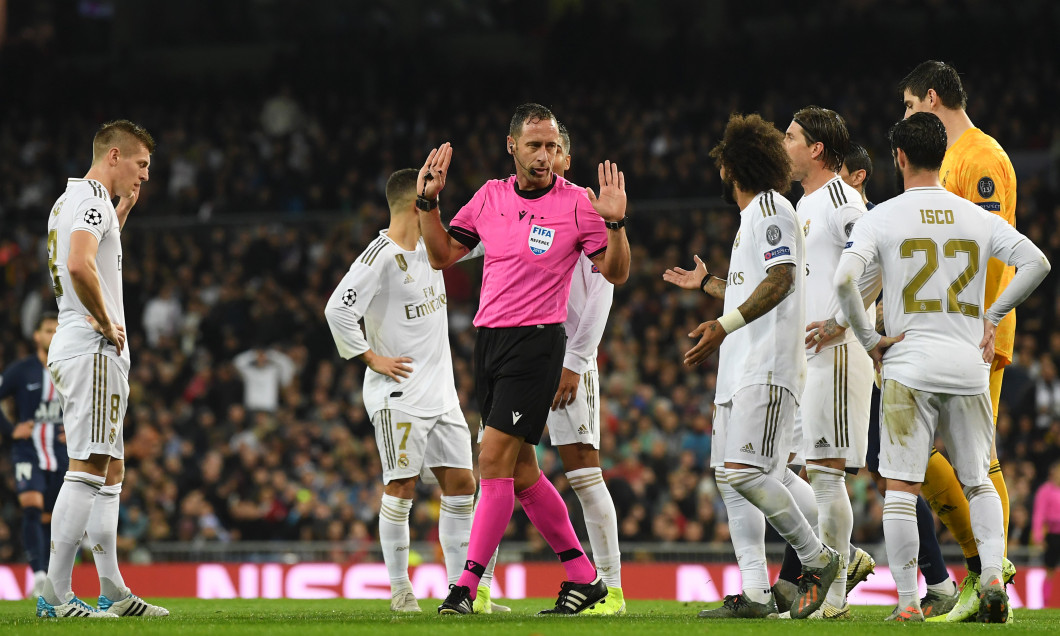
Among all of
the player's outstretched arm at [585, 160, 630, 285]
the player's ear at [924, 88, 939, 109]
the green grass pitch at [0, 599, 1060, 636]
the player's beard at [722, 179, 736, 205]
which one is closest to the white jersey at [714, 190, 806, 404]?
the player's beard at [722, 179, 736, 205]

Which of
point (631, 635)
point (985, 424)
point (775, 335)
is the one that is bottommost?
point (631, 635)

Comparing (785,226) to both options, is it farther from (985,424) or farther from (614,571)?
(614,571)

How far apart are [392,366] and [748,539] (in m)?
A: 2.58

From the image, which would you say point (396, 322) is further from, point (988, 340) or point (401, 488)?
point (988, 340)

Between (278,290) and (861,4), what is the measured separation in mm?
12905

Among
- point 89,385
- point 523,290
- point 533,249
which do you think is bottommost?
point 89,385

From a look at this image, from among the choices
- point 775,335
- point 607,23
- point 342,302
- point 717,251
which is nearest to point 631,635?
point 775,335

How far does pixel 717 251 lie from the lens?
60.0 ft

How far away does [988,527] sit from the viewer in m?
6.20

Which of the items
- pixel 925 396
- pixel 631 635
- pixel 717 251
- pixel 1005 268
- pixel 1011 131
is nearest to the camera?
pixel 631 635

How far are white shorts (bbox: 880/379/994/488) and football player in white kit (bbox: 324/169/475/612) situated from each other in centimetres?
278

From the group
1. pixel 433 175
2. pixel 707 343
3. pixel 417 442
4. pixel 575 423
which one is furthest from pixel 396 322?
pixel 707 343

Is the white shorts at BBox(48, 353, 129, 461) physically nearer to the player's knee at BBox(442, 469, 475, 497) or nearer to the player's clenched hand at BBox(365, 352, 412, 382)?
the player's clenched hand at BBox(365, 352, 412, 382)

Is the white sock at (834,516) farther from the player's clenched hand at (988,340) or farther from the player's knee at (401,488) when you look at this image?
the player's knee at (401,488)
